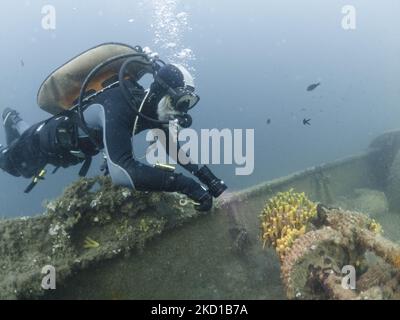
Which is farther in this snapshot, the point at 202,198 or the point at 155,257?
the point at 155,257

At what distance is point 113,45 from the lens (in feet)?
18.1

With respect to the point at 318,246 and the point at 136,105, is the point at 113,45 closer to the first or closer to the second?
the point at 136,105

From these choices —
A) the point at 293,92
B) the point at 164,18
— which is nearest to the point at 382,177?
the point at 164,18

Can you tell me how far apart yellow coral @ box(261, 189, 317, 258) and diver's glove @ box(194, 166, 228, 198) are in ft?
2.50

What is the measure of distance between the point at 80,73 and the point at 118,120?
140cm

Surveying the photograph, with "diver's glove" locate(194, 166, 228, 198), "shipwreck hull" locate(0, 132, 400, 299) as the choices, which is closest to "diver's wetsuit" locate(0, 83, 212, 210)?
"diver's glove" locate(194, 166, 228, 198)

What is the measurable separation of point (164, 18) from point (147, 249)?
235 feet

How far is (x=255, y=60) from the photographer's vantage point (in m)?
132

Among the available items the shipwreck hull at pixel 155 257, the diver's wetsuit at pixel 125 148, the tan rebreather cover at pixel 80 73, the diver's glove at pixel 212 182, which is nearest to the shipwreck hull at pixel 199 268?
the shipwreck hull at pixel 155 257

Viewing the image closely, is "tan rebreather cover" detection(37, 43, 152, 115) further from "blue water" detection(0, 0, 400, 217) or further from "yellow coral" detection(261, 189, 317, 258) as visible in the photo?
"blue water" detection(0, 0, 400, 217)

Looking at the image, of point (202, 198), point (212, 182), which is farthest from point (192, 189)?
point (212, 182)

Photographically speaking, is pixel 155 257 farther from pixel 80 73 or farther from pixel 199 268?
pixel 80 73

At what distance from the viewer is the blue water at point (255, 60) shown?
73250mm

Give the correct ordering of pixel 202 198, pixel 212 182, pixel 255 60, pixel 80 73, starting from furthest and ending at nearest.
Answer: pixel 255 60 → pixel 80 73 → pixel 212 182 → pixel 202 198
